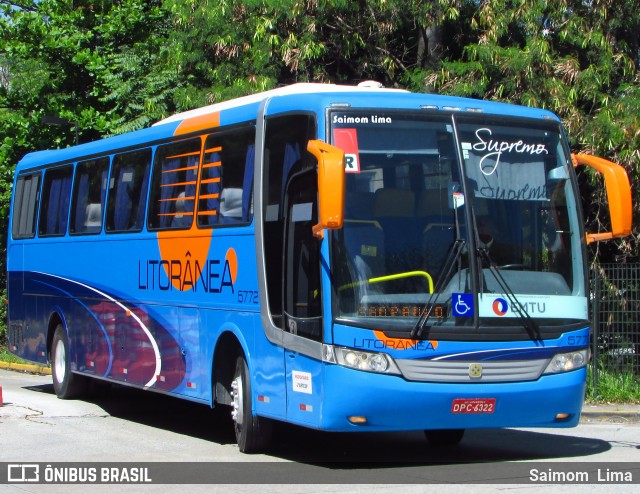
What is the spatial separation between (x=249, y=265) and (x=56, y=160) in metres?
7.07

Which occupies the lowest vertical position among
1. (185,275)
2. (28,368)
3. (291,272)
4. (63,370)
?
(63,370)

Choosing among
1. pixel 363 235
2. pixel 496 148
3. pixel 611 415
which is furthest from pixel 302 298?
pixel 611 415

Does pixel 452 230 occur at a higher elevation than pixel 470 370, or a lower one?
higher

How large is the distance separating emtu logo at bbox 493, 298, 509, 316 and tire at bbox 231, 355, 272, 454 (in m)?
2.67

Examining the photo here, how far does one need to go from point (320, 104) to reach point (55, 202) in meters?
7.89

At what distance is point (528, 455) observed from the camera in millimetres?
11023

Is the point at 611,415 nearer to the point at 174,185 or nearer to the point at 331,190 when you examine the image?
the point at 174,185

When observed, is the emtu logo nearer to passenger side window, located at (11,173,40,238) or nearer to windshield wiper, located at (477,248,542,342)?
windshield wiper, located at (477,248,542,342)

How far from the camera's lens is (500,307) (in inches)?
381

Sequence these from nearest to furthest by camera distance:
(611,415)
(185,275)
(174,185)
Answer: (185,275)
(174,185)
(611,415)

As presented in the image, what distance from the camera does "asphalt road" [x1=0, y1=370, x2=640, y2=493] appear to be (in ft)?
30.0

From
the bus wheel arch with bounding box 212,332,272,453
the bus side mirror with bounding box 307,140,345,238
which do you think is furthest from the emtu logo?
the bus wheel arch with bounding box 212,332,272,453

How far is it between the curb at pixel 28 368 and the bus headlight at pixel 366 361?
47.7 feet

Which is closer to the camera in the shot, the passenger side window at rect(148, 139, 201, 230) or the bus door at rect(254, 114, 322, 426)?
the bus door at rect(254, 114, 322, 426)
